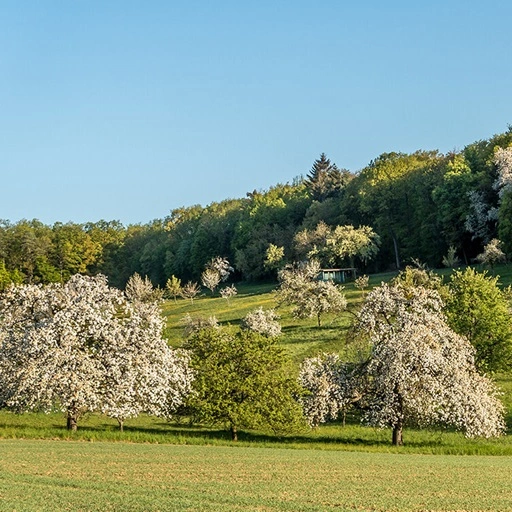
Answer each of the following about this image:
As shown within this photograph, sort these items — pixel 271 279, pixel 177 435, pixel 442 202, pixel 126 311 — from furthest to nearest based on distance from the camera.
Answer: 1. pixel 271 279
2. pixel 442 202
3. pixel 126 311
4. pixel 177 435

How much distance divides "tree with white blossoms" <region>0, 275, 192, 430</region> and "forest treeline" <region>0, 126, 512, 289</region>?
70.6m

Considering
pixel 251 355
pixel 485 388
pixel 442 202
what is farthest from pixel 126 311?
pixel 442 202

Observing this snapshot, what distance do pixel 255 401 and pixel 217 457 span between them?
484 inches

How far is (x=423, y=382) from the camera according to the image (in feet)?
141

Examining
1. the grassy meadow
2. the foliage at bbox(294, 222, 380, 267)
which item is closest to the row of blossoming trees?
the grassy meadow

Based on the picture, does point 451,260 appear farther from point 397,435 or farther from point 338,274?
point 397,435

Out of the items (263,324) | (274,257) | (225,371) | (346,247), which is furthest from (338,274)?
(225,371)

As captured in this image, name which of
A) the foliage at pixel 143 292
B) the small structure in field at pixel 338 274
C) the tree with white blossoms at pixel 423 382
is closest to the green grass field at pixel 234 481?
the tree with white blossoms at pixel 423 382

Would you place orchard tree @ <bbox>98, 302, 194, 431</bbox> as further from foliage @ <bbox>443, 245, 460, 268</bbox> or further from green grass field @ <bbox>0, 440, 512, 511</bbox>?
foliage @ <bbox>443, 245, 460, 268</bbox>

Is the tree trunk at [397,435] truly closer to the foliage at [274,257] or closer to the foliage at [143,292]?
the foliage at [143,292]

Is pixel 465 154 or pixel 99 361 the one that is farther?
pixel 465 154

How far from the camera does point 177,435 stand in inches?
1722

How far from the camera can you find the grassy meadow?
20781mm

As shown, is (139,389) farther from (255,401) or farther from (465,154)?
(465,154)
